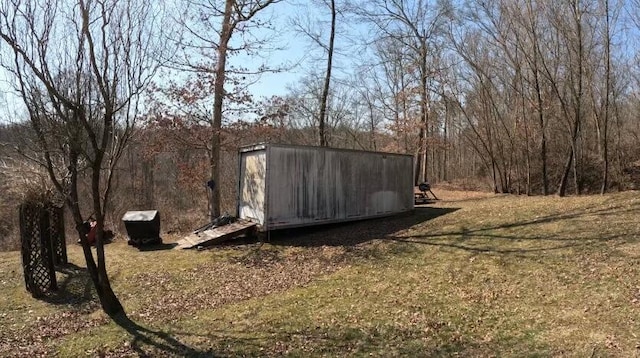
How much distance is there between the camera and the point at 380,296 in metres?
7.28

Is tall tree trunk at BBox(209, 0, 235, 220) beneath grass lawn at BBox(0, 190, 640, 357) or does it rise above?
above

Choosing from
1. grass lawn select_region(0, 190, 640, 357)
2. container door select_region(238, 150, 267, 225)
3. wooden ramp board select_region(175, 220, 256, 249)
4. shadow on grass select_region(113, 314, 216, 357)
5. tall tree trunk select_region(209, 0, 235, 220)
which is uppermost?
tall tree trunk select_region(209, 0, 235, 220)

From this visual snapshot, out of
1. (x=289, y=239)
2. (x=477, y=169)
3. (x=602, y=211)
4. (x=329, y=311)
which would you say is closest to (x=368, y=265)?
(x=329, y=311)

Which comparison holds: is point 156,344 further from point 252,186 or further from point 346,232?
point 346,232

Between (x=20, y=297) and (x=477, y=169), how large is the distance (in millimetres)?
27731

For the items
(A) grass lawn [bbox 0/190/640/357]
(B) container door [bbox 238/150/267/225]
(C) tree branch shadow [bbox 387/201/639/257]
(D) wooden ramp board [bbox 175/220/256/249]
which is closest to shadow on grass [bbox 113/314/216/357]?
(A) grass lawn [bbox 0/190/640/357]

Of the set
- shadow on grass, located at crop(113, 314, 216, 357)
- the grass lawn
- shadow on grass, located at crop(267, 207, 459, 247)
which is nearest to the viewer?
the grass lawn

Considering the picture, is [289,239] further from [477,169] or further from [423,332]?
[477,169]

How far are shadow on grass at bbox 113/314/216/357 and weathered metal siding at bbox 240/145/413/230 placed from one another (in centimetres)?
570

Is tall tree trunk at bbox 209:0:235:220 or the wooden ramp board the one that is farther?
tall tree trunk at bbox 209:0:235:220

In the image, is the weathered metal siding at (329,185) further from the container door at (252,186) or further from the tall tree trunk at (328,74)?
the tall tree trunk at (328,74)

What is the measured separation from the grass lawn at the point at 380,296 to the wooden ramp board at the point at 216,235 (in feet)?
1.48

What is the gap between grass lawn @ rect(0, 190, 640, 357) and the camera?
545 centimetres

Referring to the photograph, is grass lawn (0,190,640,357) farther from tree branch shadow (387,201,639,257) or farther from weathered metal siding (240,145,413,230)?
weathered metal siding (240,145,413,230)
